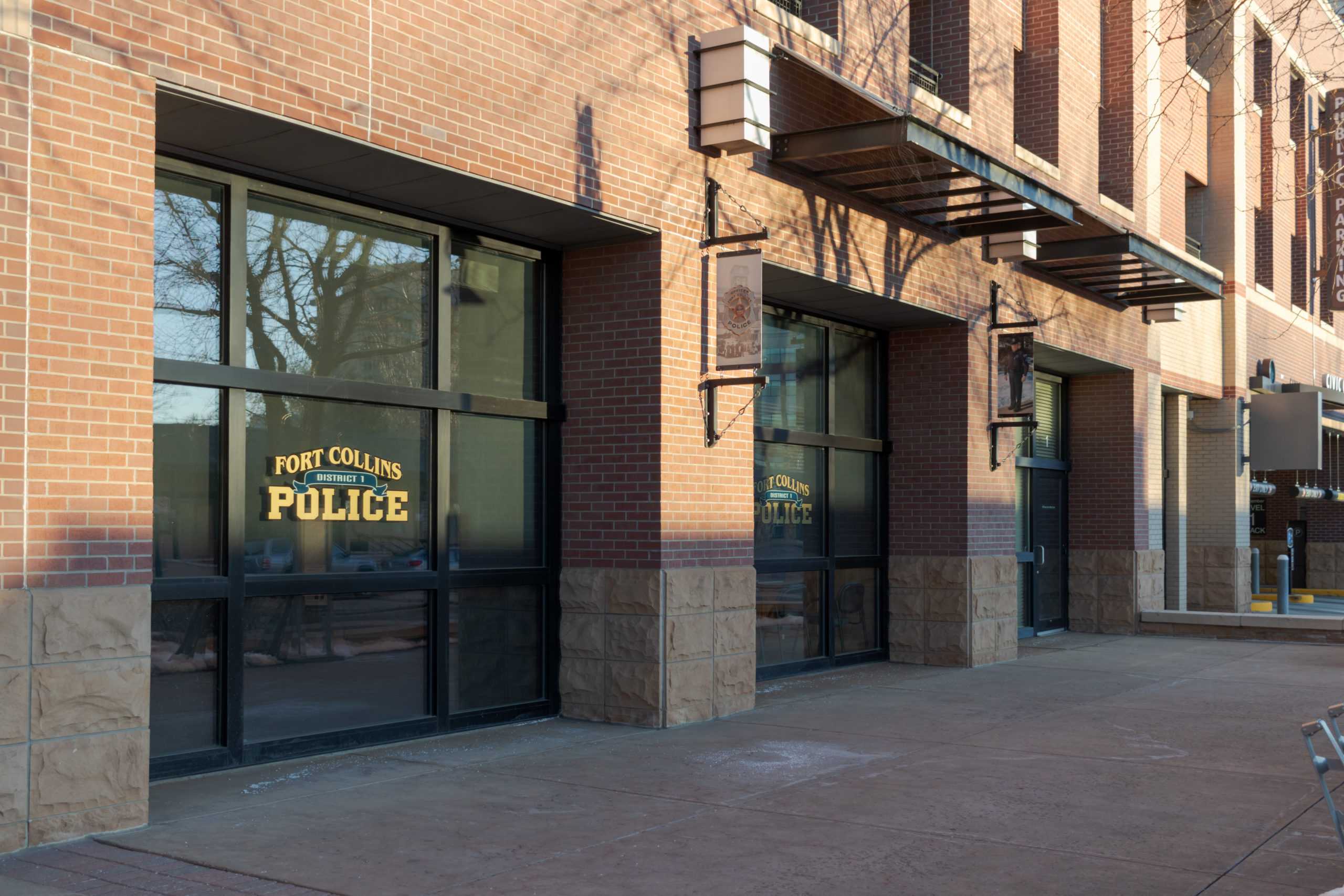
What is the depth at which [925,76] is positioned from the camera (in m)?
14.6

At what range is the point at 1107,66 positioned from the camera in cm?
1917

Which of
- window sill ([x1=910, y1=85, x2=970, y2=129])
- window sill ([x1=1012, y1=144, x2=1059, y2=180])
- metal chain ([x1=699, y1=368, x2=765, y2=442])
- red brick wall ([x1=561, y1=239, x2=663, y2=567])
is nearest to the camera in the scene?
red brick wall ([x1=561, y1=239, x2=663, y2=567])

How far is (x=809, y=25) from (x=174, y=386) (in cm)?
657

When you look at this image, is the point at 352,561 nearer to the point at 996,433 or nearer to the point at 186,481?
the point at 186,481

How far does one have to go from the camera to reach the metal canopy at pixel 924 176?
10.8m

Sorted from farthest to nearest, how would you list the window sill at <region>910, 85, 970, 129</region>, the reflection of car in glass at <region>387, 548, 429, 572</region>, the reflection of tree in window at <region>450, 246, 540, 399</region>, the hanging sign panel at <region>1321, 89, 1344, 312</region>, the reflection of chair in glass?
the hanging sign panel at <region>1321, 89, 1344, 312</region> → the reflection of chair in glass → the window sill at <region>910, 85, 970, 129</region> → the reflection of tree in window at <region>450, 246, 540, 399</region> → the reflection of car in glass at <region>387, 548, 429, 572</region>

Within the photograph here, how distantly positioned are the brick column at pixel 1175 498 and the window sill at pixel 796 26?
12614mm

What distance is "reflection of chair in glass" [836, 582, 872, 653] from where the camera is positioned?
46.7 feet

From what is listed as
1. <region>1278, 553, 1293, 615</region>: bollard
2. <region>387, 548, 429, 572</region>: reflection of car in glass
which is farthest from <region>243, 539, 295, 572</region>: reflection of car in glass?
<region>1278, 553, 1293, 615</region>: bollard

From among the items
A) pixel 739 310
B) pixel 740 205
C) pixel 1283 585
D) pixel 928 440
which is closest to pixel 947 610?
pixel 928 440

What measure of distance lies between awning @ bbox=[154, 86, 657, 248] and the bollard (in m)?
13.8

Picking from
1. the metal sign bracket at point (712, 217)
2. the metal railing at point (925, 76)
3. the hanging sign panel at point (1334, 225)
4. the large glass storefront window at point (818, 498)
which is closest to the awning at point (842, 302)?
the large glass storefront window at point (818, 498)

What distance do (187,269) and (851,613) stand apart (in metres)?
8.64

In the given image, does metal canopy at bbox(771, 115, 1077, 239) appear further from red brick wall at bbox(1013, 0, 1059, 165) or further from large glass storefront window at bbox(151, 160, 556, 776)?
red brick wall at bbox(1013, 0, 1059, 165)
